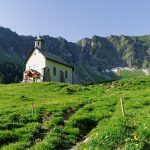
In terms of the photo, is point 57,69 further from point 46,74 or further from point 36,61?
point 36,61

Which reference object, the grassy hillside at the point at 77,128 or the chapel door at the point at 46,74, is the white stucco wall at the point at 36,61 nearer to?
the chapel door at the point at 46,74

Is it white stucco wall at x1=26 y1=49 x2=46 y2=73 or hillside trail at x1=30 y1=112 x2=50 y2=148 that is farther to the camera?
white stucco wall at x1=26 y1=49 x2=46 y2=73

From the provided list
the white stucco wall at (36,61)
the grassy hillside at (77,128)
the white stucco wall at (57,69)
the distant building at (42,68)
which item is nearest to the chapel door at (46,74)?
the distant building at (42,68)

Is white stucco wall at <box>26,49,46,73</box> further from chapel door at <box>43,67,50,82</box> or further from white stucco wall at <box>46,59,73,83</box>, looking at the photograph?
white stucco wall at <box>46,59,73,83</box>

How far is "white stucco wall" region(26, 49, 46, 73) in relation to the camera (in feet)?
306

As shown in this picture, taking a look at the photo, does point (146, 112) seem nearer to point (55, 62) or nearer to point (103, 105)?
point (103, 105)

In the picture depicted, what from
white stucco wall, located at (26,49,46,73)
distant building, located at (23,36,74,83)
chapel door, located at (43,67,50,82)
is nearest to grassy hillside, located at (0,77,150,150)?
chapel door, located at (43,67,50,82)

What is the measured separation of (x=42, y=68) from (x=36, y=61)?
10.6ft

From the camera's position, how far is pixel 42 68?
9256cm

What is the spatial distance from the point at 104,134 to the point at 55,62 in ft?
244

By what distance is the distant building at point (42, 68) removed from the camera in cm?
9225

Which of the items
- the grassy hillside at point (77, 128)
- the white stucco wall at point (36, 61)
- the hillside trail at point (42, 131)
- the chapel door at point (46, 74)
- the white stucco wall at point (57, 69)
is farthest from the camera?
the white stucco wall at point (57, 69)

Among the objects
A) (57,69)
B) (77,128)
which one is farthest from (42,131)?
(57,69)

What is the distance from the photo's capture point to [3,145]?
80.1ft
